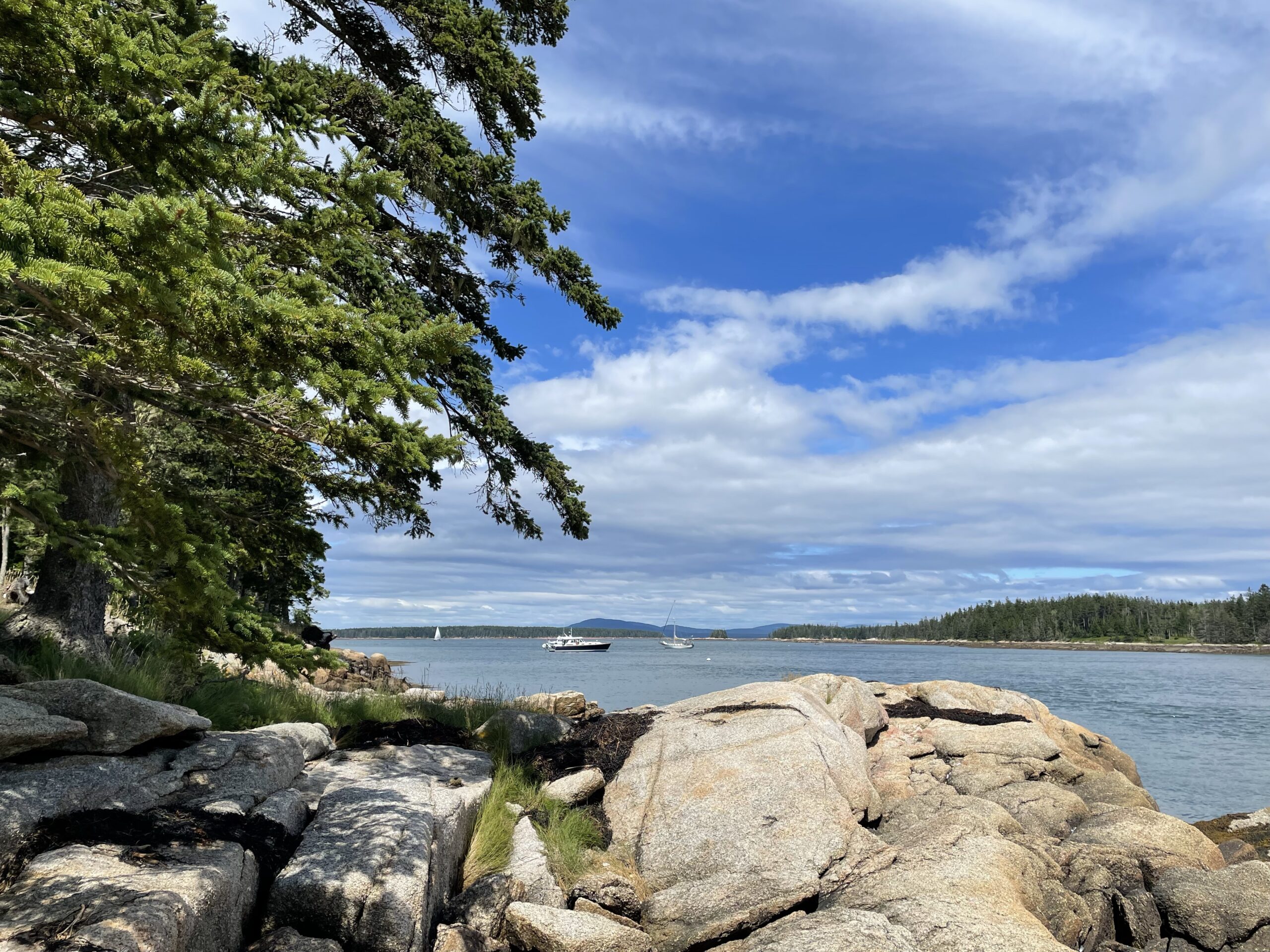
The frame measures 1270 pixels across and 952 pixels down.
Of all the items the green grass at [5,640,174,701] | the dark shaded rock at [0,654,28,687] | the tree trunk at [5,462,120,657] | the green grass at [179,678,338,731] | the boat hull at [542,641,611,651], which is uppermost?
the tree trunk at [5,462,120,657]

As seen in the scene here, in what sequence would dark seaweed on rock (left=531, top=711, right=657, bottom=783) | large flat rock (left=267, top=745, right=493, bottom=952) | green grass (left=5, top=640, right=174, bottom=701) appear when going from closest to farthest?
large flat rock (left=267, top=745, right=493, bottom=952) < green grass (left=5, top=640, right=174, bottom=701) < dark seaweed on rock (left=531, top=711, right=657, bottom=783)

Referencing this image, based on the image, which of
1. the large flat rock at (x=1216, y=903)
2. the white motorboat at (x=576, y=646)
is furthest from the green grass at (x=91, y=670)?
the white motorboat at (x=576, y=646)

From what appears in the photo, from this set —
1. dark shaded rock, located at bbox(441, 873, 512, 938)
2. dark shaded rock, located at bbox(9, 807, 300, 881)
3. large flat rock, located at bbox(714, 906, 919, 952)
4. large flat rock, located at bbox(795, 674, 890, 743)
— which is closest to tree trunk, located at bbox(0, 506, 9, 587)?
dark shaded rock, located at bbox(9, 807, 300, 881)

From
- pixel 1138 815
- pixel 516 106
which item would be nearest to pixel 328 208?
pixel 516 106

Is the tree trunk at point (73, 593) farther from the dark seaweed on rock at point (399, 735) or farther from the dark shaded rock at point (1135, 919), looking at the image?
the dark shaded rock at point (1135, 919)

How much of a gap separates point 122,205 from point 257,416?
1986 mm

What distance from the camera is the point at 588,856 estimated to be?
855cm

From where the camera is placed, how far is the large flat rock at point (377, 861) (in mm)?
5855

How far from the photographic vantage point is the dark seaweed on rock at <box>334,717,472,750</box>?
11.0m

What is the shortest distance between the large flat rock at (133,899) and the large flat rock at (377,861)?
0.42m

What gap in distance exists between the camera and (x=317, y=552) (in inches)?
388

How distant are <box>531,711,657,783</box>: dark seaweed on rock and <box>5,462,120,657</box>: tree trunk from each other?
631 cm

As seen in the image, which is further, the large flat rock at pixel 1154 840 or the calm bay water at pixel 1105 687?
the calm bay water at pixel 1105 687

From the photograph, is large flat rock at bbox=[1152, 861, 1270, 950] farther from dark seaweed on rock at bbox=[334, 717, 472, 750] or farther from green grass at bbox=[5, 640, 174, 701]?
green grass at bbox=[5, 640, 174, 701]
